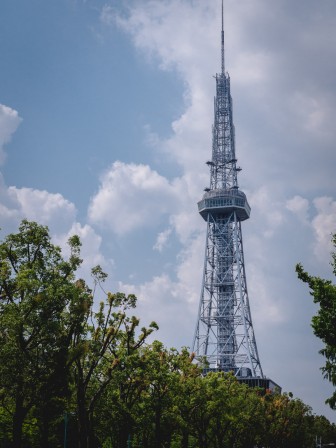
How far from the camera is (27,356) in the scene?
2698cm

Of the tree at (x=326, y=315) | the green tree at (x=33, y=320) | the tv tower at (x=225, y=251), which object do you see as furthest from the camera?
the tv tower at (x=225, y=251)

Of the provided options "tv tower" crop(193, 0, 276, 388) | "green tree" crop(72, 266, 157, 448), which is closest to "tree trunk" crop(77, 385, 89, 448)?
"green tree" crop(72, 266, 157, 448)

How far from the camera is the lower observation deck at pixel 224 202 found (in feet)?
475

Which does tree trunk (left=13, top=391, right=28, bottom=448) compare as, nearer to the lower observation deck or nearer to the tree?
the tree

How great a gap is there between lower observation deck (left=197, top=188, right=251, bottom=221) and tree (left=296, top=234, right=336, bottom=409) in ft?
397

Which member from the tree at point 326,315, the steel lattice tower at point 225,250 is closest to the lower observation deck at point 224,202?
the steel lattice tower at point 225,250

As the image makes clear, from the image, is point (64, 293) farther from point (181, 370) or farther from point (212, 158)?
point (212, 158)

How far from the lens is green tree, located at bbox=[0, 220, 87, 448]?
26.7m

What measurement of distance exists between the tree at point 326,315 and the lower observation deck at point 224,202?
121m

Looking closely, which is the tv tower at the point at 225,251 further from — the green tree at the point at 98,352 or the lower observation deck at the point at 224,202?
the green tree at the point at 98,352

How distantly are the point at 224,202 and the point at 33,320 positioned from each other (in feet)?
396

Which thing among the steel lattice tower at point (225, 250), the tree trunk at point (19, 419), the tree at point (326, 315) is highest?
the steel lattice tower at point (225, 250)

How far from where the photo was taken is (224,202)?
145375mm

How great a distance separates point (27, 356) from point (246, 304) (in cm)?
11693
